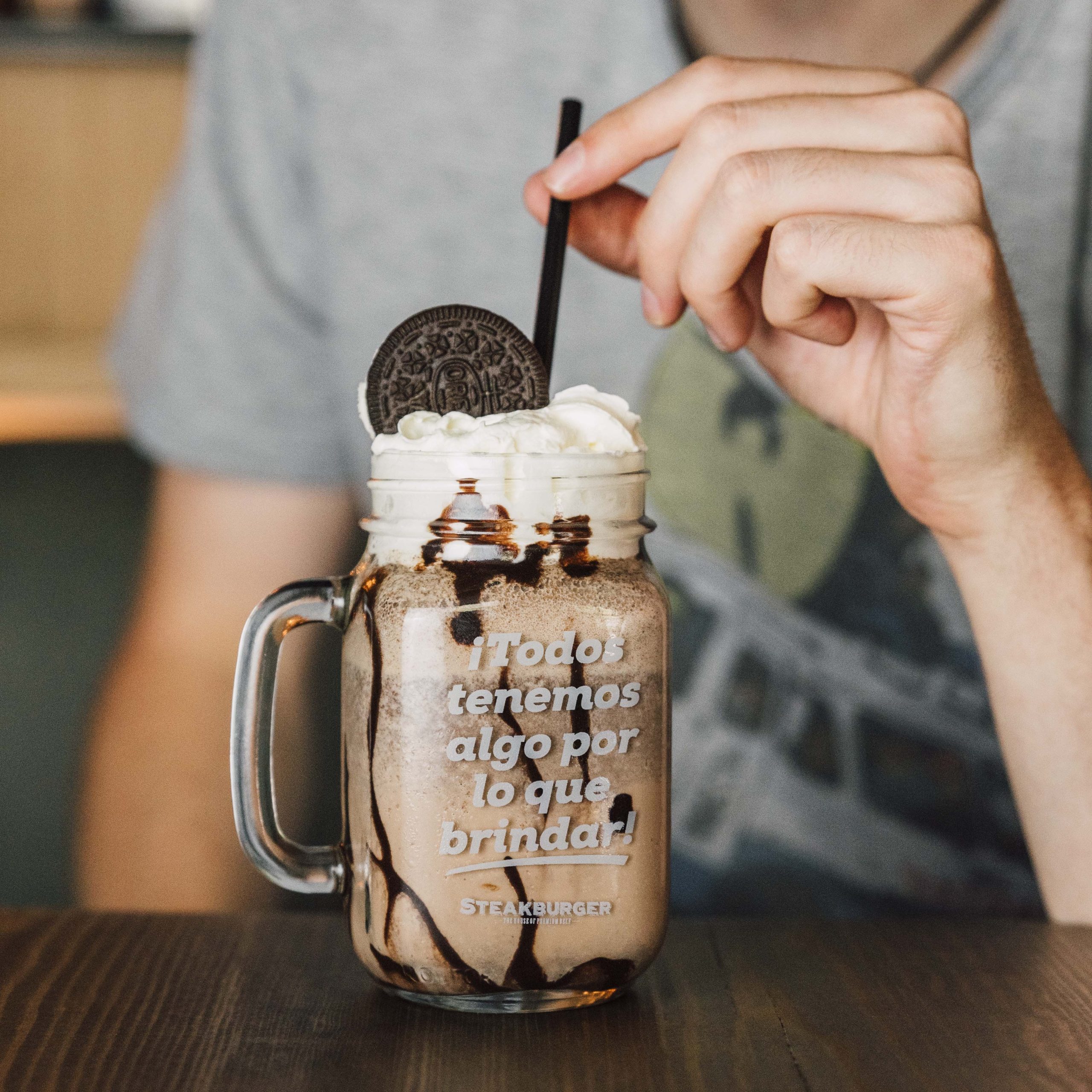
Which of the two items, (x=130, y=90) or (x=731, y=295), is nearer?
(x=731, y=295)

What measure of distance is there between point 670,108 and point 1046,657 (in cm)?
48

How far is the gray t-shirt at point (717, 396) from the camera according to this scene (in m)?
1.27

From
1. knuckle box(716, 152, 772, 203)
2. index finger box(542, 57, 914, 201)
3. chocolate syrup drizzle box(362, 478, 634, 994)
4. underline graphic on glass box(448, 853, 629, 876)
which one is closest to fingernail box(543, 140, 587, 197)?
index finger box(542, 57, 914, 201)

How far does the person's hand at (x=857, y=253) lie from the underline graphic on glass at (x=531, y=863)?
0.39 metres

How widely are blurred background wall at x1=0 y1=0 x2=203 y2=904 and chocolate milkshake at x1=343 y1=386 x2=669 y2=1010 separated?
1350 mm

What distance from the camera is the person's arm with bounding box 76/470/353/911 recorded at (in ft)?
4.45

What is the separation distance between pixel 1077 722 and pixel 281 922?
581 mm

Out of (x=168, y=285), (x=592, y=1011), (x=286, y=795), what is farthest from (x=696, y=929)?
(x=168, y=285)

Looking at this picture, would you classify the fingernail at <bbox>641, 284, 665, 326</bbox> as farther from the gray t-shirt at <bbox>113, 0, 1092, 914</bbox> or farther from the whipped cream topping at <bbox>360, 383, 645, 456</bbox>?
the gray t-shirt at <bbox>113, 0, 1092, 914</bbox>

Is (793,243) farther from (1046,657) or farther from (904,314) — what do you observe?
(1046,657)

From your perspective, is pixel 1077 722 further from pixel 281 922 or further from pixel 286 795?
pixel 286 795

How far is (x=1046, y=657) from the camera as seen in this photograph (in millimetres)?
869

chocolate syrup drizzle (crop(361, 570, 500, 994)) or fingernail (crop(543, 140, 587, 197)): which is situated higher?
fingernail (crop(543, 140, 587, 197))

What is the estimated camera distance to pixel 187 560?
1.45 meters
